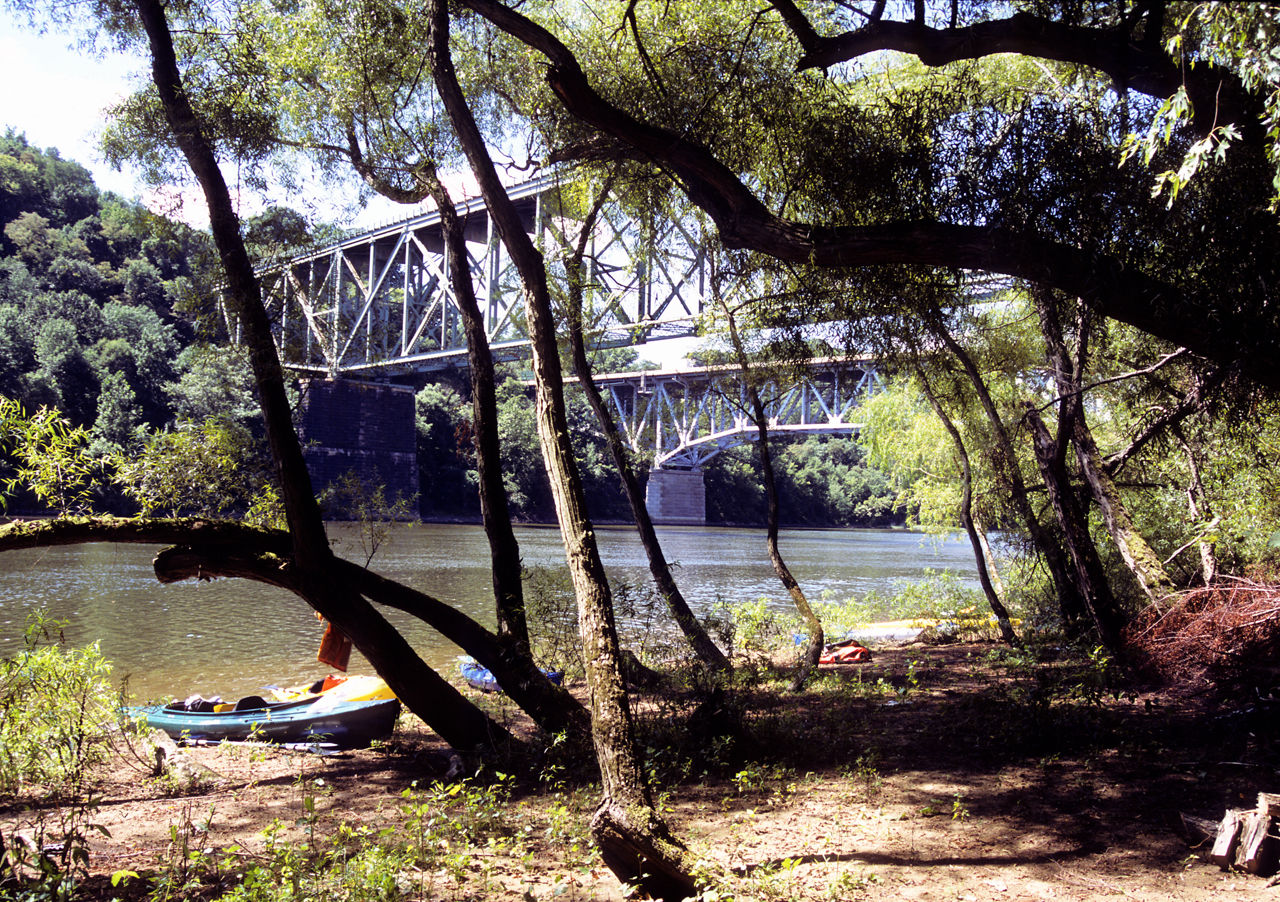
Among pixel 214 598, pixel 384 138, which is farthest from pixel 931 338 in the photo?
pixel 214 598

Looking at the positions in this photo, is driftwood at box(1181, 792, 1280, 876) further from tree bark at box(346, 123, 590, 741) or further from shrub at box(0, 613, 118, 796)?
shrub at box(0, 613, 118, 796)

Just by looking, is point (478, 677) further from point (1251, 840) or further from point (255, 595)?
point (255, 595)

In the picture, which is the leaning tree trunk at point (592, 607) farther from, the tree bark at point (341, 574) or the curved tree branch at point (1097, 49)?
the curved tree branch at point (1097, 49)

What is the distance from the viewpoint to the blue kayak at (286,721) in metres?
6.73

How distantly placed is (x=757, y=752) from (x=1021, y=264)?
3460 millimetres

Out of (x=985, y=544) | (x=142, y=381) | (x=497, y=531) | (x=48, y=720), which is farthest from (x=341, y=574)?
(x=142, y=381)

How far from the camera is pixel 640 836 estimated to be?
331 cm

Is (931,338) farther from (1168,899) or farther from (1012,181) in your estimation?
(1168,899)

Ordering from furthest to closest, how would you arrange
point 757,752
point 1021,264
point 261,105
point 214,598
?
point 214,598 → point 261,105 → point 757,752 → point 1021,264

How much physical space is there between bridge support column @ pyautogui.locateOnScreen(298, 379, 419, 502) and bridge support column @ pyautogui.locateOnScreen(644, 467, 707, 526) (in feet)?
48.5

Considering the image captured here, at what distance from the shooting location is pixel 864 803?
15.1ft

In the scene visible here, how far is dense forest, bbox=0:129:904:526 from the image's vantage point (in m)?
Result: 35.6

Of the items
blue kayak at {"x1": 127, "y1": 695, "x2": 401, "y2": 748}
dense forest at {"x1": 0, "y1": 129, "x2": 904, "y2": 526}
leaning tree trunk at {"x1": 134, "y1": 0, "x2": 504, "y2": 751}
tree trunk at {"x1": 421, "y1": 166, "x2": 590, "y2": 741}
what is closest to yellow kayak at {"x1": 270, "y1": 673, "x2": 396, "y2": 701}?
blue kayak at {"x1": 127, "y1": 695, "x2": 401, "y2": 748}

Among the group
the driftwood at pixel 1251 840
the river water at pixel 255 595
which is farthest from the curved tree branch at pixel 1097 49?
the river water at pixel 255 595
